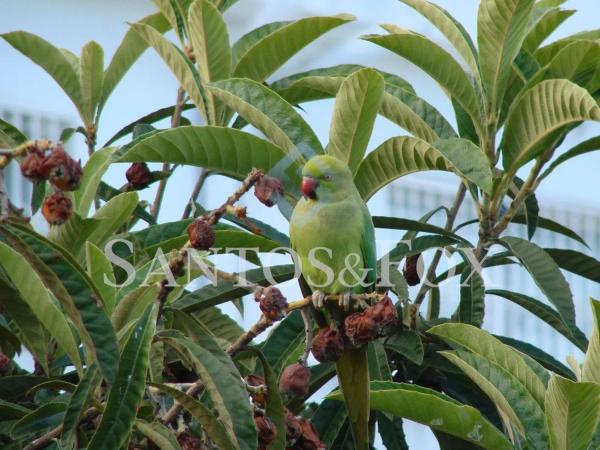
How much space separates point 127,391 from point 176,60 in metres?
1.07

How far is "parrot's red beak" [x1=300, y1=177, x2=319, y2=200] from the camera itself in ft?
7.48

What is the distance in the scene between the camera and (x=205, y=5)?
2414 millimetres

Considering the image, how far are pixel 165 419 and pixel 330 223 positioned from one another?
805 mm

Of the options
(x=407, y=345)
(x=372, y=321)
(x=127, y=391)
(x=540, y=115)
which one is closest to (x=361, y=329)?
(x=372, y=321)

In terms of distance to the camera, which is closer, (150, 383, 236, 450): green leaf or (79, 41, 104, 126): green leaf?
(150, 383, 236, 450): green leaf

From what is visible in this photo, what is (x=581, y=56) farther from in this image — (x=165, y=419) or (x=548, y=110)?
(x=165, y=419)

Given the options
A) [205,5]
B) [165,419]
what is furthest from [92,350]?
[205,5]

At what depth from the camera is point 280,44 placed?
247cm

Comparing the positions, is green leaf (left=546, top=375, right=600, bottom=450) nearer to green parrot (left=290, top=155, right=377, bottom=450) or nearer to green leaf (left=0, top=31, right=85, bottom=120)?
green parrot (left=290, top=155, right=377, bottom=450)

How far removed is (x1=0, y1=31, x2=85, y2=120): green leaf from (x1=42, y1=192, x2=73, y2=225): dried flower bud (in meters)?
1.18

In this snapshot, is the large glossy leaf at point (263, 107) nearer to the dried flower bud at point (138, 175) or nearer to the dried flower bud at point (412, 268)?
the dried flower bud at point (138, 175)

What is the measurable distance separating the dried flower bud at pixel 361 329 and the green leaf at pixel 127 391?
302 millimetres

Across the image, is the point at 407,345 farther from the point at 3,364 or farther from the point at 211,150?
the point at 3,364

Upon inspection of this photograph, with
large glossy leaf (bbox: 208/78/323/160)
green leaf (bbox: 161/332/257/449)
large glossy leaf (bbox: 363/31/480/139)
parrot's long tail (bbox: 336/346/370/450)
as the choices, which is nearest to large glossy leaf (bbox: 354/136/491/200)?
large glossy leaf (bbox: 208/78/323/160)
